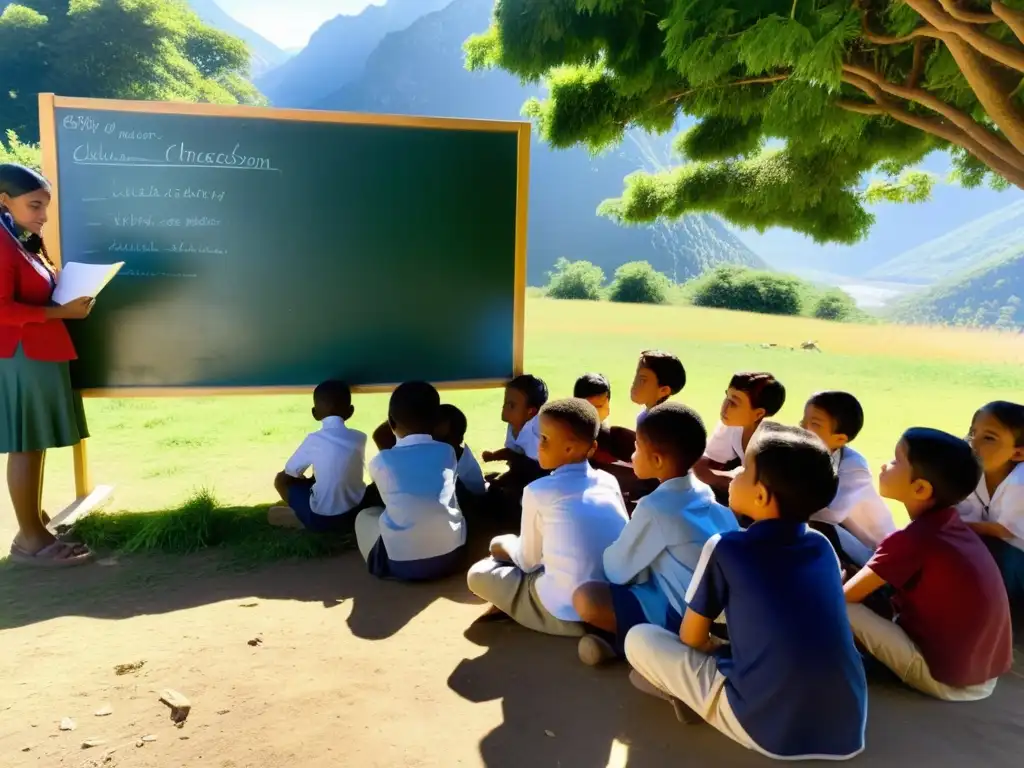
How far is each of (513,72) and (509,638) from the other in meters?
2.92

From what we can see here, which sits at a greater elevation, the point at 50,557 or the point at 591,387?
the point at 591,387

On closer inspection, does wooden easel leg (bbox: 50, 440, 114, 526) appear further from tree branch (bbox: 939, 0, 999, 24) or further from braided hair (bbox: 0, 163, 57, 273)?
tree branch (bbox: 939, 0, 999, 24)

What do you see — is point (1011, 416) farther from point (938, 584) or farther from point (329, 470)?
point (329, 470)

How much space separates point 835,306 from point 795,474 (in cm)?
2549

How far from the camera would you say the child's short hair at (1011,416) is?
2.64 m

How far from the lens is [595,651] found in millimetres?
2270

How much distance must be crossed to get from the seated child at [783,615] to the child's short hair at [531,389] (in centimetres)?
184

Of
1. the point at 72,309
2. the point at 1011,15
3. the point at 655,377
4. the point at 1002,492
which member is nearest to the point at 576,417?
the point at 655,377

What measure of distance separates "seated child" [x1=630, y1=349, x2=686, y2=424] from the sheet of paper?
8.40 feet

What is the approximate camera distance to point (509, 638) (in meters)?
2.53

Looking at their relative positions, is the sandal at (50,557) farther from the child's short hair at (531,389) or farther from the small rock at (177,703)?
the child's short hair at (531,389)

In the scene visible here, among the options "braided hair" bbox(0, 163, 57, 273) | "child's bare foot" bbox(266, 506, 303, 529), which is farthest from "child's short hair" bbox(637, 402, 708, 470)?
"braided hair" bbox(0, 163, 57, 273)

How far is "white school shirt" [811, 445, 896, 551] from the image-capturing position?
2.70 m

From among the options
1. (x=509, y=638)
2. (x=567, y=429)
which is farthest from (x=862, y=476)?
(x=509, y=638)
